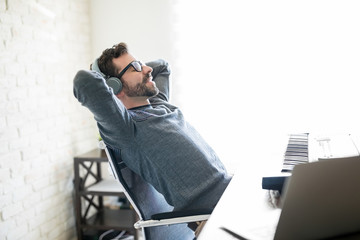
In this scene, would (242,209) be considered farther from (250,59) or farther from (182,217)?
(250,59)

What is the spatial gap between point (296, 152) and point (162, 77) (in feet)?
3.28

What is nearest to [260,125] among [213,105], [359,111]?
[213,105]

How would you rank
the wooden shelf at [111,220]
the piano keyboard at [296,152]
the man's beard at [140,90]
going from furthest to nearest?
the wooden shelf at [111,220] → the man's beard at [140,90] → the piano keyboard at [296,152]

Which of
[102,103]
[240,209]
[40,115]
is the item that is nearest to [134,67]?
[102,103]

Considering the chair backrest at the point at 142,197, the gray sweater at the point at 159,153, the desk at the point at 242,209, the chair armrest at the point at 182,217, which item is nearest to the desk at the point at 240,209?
the desk at the point at 242,209

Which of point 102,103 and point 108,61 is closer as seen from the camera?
point 102,103

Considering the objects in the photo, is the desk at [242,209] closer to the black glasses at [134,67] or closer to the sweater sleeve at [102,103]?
the sweater sleeve at [102,103]

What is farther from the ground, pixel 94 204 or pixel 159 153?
pixel 159 153

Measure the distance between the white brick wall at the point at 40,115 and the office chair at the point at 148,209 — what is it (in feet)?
3.13

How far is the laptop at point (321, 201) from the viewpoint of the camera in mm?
572

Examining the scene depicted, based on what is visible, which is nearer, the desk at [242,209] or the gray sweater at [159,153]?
the desk at [242,209]

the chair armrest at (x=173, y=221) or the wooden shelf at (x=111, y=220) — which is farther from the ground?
the chair armrest at (x=173, y=221)

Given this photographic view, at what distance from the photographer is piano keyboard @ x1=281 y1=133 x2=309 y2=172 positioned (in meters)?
1.08

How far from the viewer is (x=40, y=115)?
90.1 inches
